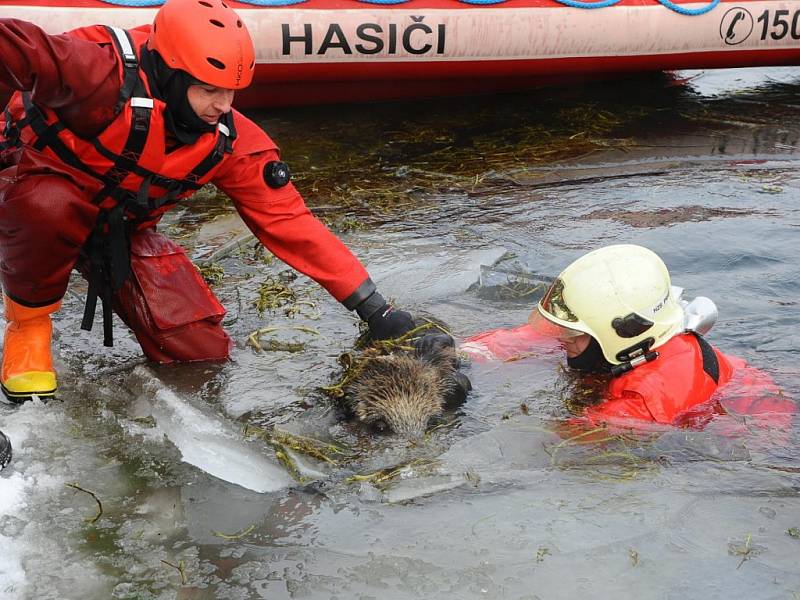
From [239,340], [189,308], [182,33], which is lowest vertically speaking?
[239,340]

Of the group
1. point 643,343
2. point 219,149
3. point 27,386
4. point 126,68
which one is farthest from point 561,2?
point 27,386

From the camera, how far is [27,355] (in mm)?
4570

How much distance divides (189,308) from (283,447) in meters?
1.16

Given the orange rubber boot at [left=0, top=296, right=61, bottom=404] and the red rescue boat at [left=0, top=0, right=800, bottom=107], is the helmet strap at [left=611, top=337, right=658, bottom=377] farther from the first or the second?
the red rescue boat at [left=0, top=0, right=800, bottom=107]

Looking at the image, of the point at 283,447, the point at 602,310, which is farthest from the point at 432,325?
the point at 283,447

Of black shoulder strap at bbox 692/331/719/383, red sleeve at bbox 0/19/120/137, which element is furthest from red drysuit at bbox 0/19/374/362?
black shoulder strap at bbox 692/331/719/383

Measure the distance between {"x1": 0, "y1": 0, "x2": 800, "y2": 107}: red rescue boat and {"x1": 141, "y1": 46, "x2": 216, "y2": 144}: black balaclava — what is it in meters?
3.89

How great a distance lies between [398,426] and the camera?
4.23 m

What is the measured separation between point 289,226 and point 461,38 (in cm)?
452

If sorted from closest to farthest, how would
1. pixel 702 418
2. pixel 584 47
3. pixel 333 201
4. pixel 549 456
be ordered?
pixel 549 456
pixel 702 418
pixel 333 201
pixel 584 47

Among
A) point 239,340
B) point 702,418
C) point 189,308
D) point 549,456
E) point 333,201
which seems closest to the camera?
point 549,456

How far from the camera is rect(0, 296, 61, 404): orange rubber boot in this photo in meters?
4.49

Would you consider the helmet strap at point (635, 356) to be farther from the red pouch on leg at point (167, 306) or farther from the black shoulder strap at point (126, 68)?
the black shoulder strap at point (126, 68)

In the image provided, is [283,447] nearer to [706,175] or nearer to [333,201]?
[333,201]
